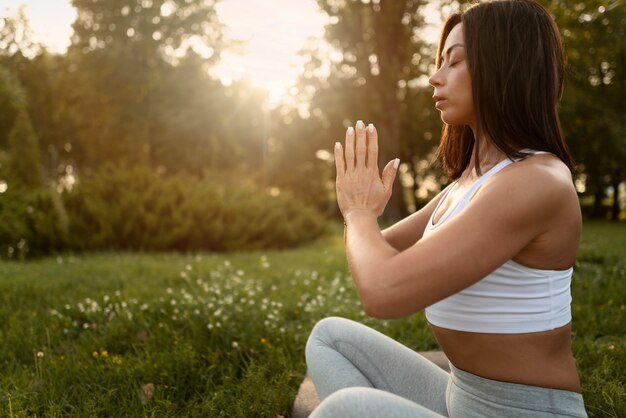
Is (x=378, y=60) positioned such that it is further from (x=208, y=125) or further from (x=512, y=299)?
(x=512, y=299)

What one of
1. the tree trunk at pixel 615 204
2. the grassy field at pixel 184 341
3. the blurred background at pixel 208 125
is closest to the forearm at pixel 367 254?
the grassy field at pixel 184 341

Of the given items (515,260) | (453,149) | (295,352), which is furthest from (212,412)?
(515,260)

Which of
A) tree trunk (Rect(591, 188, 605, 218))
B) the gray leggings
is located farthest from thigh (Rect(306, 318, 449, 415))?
tree trunk (Rect(591, 188, 605, 218))

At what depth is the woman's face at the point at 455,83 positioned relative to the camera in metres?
1.77

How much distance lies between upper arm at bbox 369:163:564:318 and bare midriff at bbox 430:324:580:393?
0.26 metres

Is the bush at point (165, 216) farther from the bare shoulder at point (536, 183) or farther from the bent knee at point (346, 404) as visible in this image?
the bare shoulder at point (536, 183)

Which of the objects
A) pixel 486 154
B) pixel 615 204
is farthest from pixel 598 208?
pixel 486 154

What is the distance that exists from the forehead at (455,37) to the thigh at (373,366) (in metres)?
1.09

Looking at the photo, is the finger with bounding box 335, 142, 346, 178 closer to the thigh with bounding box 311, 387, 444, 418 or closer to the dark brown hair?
the dark brown hair

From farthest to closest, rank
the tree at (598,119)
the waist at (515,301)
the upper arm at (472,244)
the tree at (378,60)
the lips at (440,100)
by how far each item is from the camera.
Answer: the tree at (598,119), the tree at (378,60), the lips at (440,100), the waist at (515,301), the upper arm at (472,244)

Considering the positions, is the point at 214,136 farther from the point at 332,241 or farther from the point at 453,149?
the point at 453,149

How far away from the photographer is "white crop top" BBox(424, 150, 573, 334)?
5.24ft

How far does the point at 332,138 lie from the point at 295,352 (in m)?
25.3

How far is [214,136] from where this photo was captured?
29.7 meters
